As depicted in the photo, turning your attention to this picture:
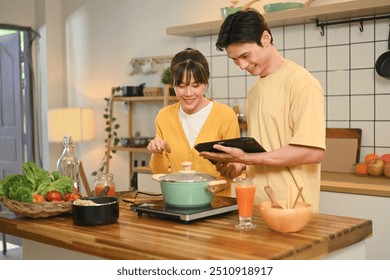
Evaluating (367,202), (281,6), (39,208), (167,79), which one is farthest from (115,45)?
(39,208)

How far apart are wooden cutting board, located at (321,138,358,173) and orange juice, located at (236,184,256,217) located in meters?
1.88

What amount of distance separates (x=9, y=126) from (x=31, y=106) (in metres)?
0.31

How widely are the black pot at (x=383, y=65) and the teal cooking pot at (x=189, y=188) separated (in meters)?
1.87

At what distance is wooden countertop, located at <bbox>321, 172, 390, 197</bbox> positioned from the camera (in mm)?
2886

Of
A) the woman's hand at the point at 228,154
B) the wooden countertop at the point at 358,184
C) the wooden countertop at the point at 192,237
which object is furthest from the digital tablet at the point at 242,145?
the wooden countertop at the point at 358,184

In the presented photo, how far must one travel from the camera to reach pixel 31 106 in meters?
5.58

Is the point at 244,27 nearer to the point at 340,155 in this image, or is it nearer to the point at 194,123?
the point at 194,123

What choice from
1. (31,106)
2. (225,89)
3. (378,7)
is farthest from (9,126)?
(378,7)

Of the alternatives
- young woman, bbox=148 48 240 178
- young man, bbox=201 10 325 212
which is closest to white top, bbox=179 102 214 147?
young woman, bbox=148 48 240 178

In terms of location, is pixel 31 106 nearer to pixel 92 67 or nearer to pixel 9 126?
pixel 9 126

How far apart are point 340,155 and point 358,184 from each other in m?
0.53

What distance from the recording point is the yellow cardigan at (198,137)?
2.44m

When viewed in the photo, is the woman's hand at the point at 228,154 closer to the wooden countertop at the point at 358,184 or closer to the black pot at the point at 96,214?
the black pot at the point at 96,214

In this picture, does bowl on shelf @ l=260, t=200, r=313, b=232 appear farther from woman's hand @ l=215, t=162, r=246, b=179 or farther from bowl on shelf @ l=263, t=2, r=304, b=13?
bowl on shelf @ l=263, t=2, r=304, b=13
